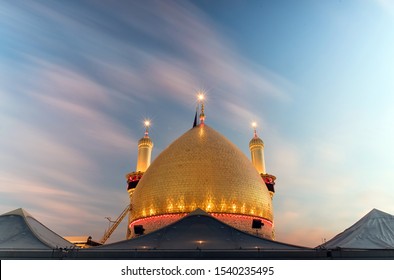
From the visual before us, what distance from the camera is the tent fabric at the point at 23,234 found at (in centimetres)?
1712

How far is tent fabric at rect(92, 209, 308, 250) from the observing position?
15672 mm

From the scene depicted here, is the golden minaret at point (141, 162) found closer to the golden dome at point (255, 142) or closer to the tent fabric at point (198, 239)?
the golden dome at point (255, 142)

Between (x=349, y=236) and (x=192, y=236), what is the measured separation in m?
11.1

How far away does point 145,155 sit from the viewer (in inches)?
1603

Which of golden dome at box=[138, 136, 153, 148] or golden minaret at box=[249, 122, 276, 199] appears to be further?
golden dome at box=[138, 136, 153, 148]

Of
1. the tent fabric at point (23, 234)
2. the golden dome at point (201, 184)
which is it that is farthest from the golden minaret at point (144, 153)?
the tent fabric at point (23, 234)

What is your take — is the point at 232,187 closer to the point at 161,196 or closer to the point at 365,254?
the point at 161,196

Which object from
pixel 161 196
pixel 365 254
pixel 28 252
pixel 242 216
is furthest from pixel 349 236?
pixel 28 252

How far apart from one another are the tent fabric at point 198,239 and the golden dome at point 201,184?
681 cm

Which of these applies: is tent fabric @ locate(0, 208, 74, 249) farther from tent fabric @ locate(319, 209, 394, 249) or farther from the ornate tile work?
tent fabric @ locate(319, 209, 394, 249)

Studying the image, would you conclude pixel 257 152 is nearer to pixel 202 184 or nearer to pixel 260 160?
pixel 260 160

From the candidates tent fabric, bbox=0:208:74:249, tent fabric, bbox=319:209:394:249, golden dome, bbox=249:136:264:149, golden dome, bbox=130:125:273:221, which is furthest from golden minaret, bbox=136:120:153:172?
tent fabric, bbox=319:209:394:249

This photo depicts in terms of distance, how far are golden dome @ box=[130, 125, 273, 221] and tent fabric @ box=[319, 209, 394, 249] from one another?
841cm
